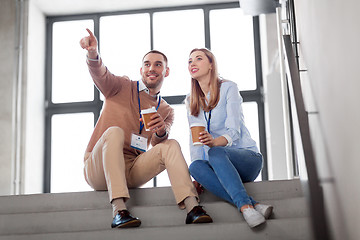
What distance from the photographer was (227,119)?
2.95 meters

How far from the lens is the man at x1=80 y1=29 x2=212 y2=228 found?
2679 mm

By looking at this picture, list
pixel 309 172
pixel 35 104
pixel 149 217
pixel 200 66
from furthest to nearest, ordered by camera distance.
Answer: pixel 35 104 → pixel 200 66 → pixel 149 217 → pixel 309 172

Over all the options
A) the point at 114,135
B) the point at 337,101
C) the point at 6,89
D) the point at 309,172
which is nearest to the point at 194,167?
the point at 114,135

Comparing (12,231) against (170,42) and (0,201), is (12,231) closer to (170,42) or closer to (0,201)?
(0,201)

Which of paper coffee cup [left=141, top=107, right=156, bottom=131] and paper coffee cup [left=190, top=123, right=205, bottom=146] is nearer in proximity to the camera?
paper coffee cup [left=190, top=123, right=205, bottom=146]

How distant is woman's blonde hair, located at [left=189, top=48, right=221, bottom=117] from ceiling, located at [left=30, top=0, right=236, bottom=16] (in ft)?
9.97

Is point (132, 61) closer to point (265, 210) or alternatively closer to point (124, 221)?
point (124, 221)

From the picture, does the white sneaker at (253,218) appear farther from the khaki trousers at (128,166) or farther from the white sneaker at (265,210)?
the khaki trousers at (128,166)

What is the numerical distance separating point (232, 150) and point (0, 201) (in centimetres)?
139

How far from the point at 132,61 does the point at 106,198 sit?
3.23 m

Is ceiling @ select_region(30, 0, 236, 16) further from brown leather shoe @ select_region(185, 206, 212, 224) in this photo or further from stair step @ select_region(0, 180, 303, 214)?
brown leather shoe @ select_region(185, 206, 212, 224)

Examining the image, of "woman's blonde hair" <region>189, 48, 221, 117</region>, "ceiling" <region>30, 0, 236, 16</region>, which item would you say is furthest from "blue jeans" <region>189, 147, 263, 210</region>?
"ceiling" <region>30, 0, 236, 16</region>

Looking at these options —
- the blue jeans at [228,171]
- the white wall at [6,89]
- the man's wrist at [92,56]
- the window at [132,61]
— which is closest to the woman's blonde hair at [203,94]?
the blue jeans at [228,171]

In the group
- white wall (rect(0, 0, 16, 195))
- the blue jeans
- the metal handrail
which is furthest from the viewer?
white wall (rect(0, 0, 16, 195))
